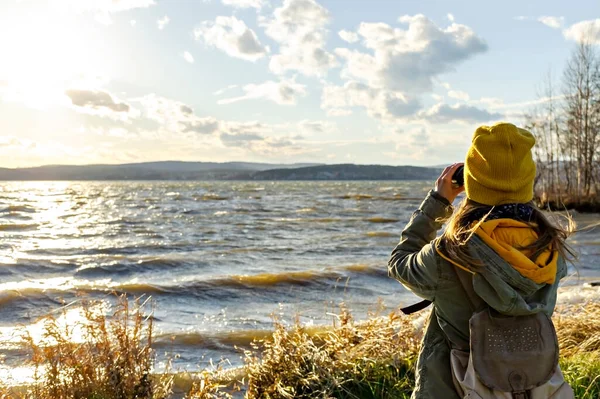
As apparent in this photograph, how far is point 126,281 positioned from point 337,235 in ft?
35.0

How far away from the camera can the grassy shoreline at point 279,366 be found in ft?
14.0

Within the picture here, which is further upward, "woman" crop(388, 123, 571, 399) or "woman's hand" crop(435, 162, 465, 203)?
"woman's hand" crop(435, 162, 465, 203)

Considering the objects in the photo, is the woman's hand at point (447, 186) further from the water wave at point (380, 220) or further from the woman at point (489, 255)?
the water wave at point (380, 220)

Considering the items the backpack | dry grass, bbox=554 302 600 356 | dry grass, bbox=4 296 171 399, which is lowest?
dry grass, bbox=554 302 600 356

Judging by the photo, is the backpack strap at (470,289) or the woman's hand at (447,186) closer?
the backpack strap at (470,289)

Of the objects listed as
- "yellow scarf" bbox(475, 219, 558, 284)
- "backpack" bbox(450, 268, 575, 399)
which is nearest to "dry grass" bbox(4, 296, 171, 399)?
"backpack" bbox(450, 268, 575, 399)

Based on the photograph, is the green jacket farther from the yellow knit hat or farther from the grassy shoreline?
the grassy shoreline

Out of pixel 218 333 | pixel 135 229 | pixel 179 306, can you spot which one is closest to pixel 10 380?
pixel 218 333

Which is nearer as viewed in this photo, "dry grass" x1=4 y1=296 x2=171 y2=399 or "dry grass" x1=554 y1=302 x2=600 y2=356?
"dry grass" x1=4 y1=296 x2=171 y2=399

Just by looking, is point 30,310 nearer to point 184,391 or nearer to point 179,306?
point 179,306

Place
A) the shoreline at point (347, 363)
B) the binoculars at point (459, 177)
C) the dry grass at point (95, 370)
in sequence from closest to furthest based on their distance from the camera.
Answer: the binoculars at point (459, 177), the dry grass at point (95, 370), the shoreline at point (347, 363)

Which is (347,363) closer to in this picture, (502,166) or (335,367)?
(335,367)

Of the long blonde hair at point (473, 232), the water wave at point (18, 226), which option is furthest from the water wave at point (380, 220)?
the long blonde hair at point (473, 232)

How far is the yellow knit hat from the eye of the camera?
2572mm
